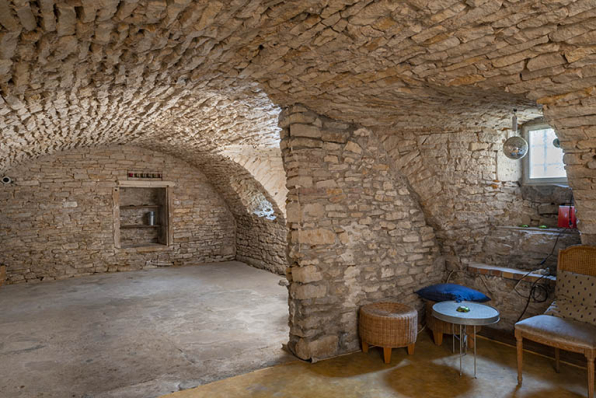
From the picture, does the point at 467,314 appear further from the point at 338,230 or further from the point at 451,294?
the point at 338,230

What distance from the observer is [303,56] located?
287cm

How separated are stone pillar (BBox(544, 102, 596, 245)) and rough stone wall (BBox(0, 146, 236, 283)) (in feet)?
24.6

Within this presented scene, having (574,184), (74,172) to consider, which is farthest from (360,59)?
(74,172)

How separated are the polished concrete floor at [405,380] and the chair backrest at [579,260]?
0.89m

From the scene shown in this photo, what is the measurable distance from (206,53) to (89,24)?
0.83m

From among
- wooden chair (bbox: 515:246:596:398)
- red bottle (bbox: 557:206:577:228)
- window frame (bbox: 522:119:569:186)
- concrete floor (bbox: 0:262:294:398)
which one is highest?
window frame (bbox: 522:119:569:186)

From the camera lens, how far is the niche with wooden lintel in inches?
354

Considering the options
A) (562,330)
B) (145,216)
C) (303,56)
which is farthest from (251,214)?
(562,330)

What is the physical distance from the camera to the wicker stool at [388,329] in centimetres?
383

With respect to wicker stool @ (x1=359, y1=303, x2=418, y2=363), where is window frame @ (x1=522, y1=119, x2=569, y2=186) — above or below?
above

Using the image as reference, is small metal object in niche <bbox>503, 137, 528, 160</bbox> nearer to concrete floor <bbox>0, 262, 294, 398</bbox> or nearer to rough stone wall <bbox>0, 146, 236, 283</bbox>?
concrete floor <bbox>0, 262, 294, 398</bbox>

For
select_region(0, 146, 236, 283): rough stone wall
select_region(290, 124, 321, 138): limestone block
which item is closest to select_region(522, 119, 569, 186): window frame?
select_region(290, 124, 321, 138): limestone block

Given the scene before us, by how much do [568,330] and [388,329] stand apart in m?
1.43

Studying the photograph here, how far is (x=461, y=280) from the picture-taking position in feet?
15.7
